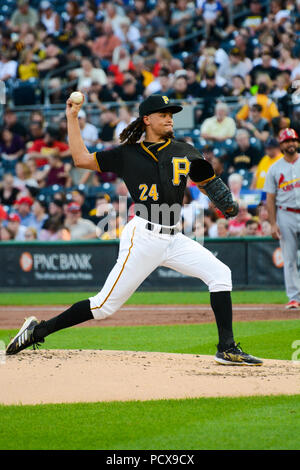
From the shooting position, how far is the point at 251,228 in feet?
45.8

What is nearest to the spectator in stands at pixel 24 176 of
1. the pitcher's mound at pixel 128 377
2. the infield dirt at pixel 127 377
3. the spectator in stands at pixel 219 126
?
the spectator in stands at pixel 219 126

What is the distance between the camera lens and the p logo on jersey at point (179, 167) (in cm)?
589

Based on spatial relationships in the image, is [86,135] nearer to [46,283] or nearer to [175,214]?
[46,283]

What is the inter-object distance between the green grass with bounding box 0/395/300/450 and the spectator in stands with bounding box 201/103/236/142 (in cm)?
1128

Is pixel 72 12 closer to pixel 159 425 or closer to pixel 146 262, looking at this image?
pixel 146 262

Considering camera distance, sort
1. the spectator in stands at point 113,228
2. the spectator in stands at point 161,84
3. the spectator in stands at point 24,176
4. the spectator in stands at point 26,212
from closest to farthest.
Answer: the spectator in stands at point 113,228, the spectator in stands at point 26,212, the spectator in stands at point 161,84, the spectator in stands at point 24,176

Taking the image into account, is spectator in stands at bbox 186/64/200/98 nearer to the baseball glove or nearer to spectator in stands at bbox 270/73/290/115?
spectator in stands at bbox 270/73/290/115

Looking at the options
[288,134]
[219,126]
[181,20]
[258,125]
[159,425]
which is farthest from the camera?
[181,20]

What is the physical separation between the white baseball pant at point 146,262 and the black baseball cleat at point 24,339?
0.63 metres

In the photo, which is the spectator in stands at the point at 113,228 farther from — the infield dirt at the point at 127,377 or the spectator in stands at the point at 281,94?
the infield dirt at the point at 127,377

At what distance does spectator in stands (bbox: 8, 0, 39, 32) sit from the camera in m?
21.5

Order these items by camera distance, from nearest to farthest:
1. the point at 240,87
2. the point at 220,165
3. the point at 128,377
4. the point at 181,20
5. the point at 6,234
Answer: the point at 128,377
the point at 220,165
the point at 6,234
the point at 240,87
the point at 181,20

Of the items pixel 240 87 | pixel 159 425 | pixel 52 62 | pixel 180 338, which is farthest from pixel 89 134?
pixel 159 425

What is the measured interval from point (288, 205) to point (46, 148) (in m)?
8.41
